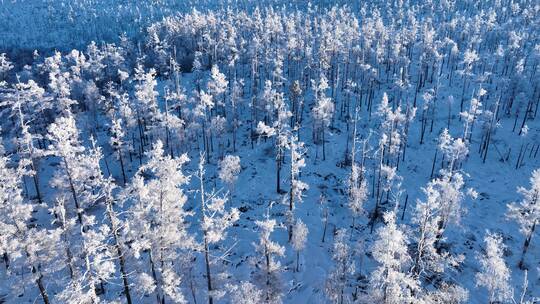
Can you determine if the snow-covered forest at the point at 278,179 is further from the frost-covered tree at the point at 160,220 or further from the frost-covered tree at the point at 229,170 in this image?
the frost-covered tree at the point at 229,170

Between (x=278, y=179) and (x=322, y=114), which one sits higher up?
(x=322, y=114)

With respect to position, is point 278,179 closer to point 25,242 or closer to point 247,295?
point 247,295

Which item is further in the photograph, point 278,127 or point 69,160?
point 278,127

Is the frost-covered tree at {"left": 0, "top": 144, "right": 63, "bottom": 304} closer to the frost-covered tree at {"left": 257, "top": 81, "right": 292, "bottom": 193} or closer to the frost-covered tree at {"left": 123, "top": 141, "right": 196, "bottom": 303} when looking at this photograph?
the frost-covered tree at {"left": 123, "top": 141, "right": 196, "bottom": 303}

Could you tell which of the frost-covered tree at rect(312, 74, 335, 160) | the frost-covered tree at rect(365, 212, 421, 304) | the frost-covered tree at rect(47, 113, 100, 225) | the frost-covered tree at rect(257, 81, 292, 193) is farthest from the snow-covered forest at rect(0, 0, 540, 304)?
the frost-covered tree at rect(257, 81, 292, 193)

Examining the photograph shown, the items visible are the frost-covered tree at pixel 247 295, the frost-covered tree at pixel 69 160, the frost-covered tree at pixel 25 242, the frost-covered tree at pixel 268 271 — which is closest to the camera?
the frost-covered tree at pixel 25 242

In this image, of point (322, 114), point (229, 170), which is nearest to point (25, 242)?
point (229, 170)

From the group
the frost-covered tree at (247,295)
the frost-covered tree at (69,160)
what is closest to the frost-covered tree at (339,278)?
the frost-covered tree at (247,295)

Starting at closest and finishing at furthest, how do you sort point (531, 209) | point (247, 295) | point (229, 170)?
1. point (247, 295)
2. point (531, 209)
3. point (229, 170)

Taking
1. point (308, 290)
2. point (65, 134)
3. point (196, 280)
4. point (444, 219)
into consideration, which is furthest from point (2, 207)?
point (444, 219)
